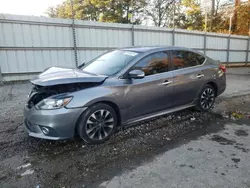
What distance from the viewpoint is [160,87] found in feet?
12.0

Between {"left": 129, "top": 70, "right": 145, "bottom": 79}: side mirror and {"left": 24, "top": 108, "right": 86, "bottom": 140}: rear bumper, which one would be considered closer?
{"left": 24, "top": 108, "right": 86, "bottom": 140}: rear bumper

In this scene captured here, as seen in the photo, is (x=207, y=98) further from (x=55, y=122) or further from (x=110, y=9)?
(x=110, y=9)

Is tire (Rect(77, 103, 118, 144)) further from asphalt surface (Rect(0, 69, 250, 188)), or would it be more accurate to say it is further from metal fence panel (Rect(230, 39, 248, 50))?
metal fence panel (Rect(230, 39, 248, 50))

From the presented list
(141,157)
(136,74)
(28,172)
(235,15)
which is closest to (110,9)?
(235,15)

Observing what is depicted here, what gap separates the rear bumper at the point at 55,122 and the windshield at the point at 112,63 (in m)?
0.95

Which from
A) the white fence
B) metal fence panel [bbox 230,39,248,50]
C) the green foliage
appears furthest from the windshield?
the green foliage

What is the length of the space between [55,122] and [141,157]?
129cm

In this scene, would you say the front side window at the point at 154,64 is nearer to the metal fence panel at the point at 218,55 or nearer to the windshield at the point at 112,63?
the windshield at the point at 112,63

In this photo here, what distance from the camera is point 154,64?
3.71m

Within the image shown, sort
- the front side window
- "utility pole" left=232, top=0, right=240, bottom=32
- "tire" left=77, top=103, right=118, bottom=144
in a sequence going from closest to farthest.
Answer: "tire" left=77, top=103, right=118, bottom=144
the front side window
"utility pole" left=232, top=0, right=240, bottom=32

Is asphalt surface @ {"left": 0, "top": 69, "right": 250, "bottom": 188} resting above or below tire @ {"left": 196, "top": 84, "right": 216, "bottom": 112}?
below

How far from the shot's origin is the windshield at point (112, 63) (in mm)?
3455

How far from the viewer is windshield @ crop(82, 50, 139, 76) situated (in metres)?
3.46

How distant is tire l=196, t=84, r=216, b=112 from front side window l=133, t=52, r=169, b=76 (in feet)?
4.20
